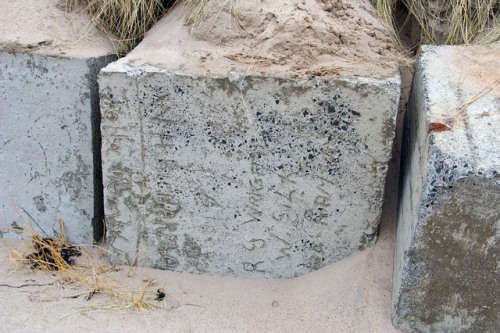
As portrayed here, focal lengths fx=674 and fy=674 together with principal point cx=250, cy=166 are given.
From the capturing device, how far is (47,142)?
8.21 ft

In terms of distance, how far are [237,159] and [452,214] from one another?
2.53 feet

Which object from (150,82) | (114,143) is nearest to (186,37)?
(150,82)

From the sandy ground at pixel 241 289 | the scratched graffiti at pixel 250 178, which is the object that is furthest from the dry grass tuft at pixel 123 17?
the scratched graffiti at pixel 250 178

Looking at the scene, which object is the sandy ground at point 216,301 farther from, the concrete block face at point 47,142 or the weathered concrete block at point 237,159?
the concrete block face at point 47,142

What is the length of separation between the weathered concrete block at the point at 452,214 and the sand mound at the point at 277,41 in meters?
0.27

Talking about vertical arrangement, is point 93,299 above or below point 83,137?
below

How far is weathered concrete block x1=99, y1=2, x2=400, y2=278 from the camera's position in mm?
2168

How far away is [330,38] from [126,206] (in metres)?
0.93

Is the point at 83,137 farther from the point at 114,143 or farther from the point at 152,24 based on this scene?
the point at 152,24

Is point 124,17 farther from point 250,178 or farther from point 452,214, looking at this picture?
point 452,214

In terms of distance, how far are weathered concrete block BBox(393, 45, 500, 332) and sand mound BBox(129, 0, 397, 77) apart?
27 centimetres

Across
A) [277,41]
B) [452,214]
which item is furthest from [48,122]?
[452,214]

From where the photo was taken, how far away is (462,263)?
1.85 m

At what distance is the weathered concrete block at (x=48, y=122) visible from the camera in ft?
7.95
